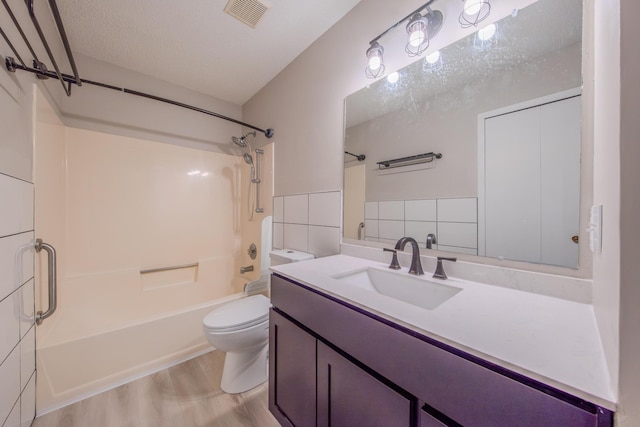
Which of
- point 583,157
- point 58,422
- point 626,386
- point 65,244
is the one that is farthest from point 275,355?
point 65,244

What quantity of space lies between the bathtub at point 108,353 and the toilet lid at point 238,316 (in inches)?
14.9

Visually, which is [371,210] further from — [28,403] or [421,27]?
[28,403]

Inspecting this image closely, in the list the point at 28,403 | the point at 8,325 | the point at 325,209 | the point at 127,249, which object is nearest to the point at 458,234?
the point at 325,209

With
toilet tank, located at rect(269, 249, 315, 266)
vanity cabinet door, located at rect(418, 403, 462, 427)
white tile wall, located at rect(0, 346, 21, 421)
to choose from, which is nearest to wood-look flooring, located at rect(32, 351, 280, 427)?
white tile wall, located at rect(0, 346, 21, 421)

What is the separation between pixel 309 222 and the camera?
5.29 feet

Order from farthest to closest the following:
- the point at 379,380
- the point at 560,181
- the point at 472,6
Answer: the point at 472,6
the point at 560,181
the point at 379,380

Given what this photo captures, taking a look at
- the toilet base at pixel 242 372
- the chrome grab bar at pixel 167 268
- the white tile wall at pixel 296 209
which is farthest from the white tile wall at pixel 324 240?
the chrome grab bar at pixel 167 268

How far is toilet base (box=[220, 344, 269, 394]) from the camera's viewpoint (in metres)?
1.36

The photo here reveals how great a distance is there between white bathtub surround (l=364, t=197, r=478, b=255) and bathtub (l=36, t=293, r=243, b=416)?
1401mm

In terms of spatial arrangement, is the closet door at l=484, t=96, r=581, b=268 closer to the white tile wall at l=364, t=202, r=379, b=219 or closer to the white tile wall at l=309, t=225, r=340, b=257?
the white tile wall at l=364, t=202, r=379, b=219

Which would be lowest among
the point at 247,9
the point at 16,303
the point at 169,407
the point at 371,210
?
the point at 169,407

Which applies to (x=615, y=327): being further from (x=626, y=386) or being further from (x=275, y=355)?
(x=275, y=355)

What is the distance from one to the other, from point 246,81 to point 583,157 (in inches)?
88.4

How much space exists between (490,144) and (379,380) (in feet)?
3.01
